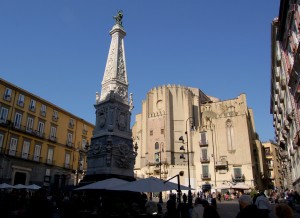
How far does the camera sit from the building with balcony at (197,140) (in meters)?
48.3

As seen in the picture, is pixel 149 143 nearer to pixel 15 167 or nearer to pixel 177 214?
pixel 15 167

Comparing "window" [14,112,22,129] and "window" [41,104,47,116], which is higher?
"window" [41,104,47,116]

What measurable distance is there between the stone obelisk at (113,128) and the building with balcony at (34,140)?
37.6 ft

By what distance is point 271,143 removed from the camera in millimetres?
62281

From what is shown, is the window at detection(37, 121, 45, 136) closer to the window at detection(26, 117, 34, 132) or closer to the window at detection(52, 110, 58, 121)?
the window at detection(26, 117, 34, 132)

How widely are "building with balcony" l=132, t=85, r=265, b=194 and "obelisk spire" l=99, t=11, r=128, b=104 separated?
79.3 feet

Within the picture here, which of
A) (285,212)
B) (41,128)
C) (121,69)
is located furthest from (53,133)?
(285,212)

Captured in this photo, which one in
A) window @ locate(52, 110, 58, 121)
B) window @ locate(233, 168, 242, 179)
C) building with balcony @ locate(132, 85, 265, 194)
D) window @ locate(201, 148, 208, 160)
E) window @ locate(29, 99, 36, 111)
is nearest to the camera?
window @ locate(29, 99, 36, 111)

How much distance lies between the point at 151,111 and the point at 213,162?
18784mm

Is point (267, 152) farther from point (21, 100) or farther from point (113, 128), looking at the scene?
point (113, 128)

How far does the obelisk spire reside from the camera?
19016mm

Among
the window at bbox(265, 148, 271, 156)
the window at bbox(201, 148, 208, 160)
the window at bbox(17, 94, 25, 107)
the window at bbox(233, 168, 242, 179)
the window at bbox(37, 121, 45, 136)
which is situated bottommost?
the window at bbox(233, 168, 242, 179)

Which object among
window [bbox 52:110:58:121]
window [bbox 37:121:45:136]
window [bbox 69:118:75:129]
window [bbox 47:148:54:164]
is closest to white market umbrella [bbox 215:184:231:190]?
window [bbox 69:118:75:129]

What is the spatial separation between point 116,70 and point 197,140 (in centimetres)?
3649
